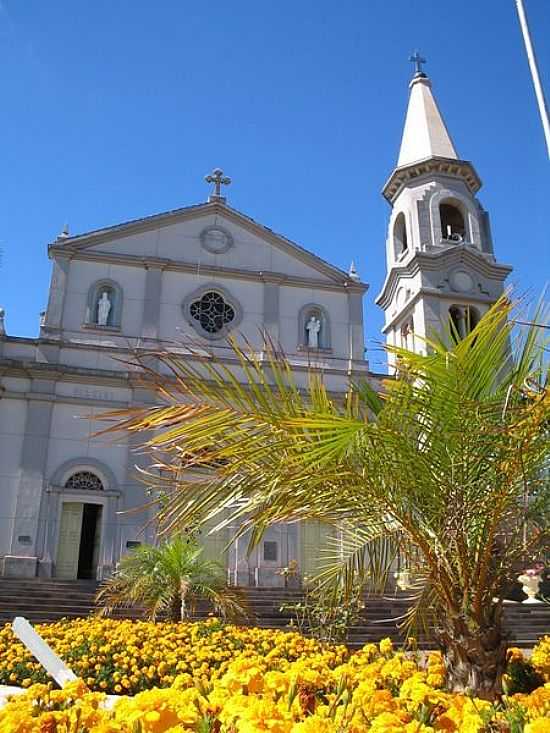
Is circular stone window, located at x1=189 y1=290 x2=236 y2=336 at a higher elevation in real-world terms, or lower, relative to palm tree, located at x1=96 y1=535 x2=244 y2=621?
higher

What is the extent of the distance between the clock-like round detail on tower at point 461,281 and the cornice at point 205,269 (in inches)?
120

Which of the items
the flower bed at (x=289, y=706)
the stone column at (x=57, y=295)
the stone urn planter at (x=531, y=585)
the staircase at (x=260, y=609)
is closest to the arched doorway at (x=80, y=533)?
the staircase at (x=260, y=609)

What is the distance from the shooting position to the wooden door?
19.0 metres

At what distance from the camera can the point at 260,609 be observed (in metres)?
15.7

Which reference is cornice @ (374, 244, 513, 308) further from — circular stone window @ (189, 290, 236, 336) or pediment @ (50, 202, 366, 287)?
circular stone window @ (189, 290, 236, 336)

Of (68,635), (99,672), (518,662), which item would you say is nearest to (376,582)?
(518,662)

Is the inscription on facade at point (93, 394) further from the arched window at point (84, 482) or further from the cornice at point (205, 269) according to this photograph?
the cornice at point (205, 269)

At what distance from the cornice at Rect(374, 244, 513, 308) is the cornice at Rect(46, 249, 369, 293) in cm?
170

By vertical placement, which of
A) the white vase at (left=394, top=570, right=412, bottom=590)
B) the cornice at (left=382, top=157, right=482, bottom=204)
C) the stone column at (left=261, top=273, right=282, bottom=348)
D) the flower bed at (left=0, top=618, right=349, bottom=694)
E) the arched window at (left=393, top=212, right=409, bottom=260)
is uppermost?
the cornice at (left=382, top=157, right=482, bottom=204)

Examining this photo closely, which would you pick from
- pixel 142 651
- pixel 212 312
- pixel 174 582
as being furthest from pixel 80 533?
pixel 142 651

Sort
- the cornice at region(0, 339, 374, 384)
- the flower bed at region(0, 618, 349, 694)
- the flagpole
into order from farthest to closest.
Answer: the cornice at region(0, 339, 374, 384), the flagpole, the flower bed at region(0, 618, 349, 694)

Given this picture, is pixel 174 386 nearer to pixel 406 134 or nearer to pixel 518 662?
pixel 518 662

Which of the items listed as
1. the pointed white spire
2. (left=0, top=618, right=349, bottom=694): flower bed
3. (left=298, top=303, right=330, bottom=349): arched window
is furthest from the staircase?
the pointed white spire

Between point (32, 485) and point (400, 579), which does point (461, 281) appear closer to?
point (32, 485)
